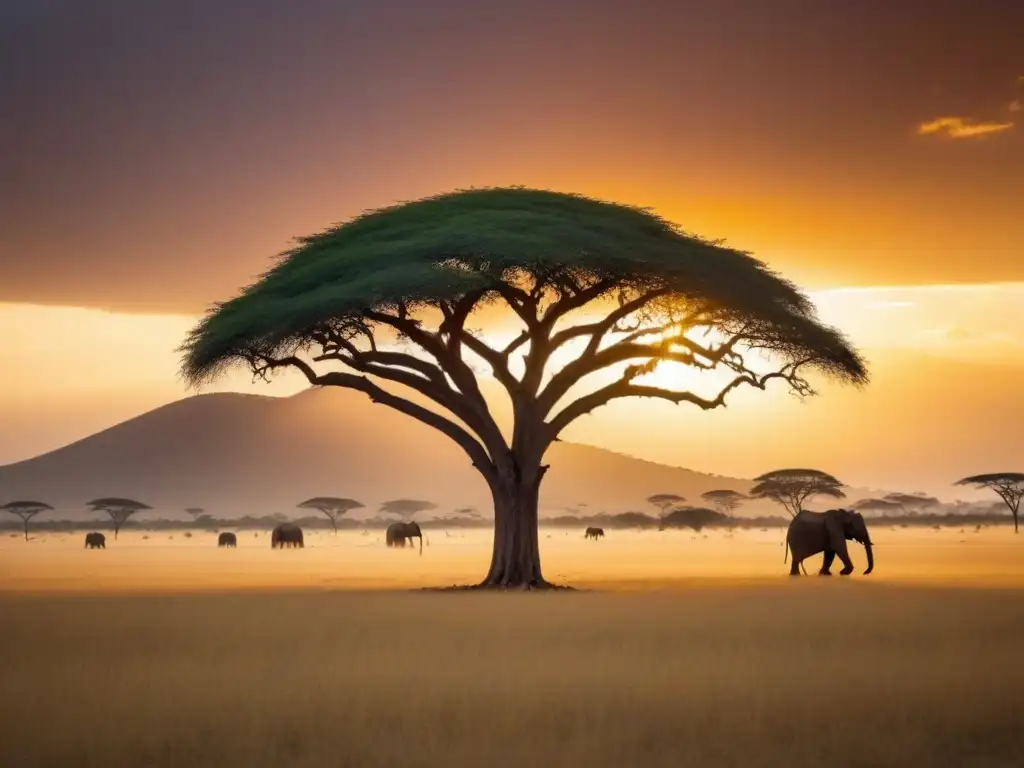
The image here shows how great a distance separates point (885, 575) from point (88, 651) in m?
32.8

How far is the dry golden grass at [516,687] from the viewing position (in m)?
14.2

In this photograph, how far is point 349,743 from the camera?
47.5 ft

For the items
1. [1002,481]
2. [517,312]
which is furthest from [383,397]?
[1002,481]

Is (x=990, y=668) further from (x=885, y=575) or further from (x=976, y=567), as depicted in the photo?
(x=976, y=567)

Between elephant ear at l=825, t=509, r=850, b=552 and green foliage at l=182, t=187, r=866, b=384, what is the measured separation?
17.4 ft

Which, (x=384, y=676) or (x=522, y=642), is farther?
(x=522, y=642)

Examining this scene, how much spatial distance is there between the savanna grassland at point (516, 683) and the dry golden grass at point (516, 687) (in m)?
0.05

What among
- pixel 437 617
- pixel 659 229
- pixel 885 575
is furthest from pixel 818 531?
pixel 437 617

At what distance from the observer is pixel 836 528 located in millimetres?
46938

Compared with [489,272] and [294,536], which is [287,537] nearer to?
[294,536]

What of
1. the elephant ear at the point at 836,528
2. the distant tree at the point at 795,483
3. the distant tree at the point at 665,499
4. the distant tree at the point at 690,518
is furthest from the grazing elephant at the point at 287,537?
the distant tree at the point at 665,499

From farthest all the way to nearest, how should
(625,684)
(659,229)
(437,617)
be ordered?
(659,229) < (437,617) < (625,684)

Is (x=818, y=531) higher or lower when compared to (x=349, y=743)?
higher

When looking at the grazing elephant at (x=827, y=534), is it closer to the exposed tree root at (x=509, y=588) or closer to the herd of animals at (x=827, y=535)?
the herd of animals at (x=827, y=535)
